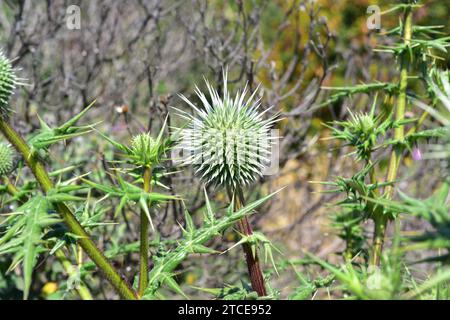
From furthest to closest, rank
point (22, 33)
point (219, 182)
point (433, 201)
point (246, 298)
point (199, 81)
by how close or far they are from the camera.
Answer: point (199, 81)
point (22, 33)
point (219, 182)
point (246, 298)
point (433, 201)

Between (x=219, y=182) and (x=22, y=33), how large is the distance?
9.83ft

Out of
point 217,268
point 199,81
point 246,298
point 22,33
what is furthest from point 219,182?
point 199,81

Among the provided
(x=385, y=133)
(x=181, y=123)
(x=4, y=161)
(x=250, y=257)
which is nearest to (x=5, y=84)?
(x=4, y=161)

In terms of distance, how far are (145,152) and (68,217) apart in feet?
A: 1.12

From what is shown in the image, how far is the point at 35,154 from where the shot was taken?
6.15ft

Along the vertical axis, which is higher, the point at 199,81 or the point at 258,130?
the point at 199,81

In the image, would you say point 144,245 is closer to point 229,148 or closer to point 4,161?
point 229,148

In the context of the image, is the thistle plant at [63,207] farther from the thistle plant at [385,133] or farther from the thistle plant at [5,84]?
the thistle plant at [385,133]

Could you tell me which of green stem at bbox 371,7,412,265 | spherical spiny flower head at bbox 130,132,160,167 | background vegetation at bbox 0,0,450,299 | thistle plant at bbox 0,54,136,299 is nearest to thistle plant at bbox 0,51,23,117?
thistle plant at bbox 0,54,136,299

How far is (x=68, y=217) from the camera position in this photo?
1844 millimetres

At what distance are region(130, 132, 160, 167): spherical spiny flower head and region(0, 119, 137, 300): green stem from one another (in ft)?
0.97

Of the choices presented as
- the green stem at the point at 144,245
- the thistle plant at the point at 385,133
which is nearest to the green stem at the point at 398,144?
the thistle plant at the point at 385,133

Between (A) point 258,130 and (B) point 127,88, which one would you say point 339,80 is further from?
(A) point 258,130
